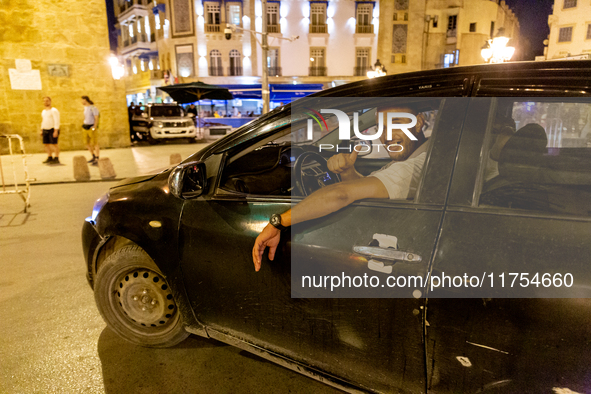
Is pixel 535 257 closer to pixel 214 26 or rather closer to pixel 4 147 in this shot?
pixel 4 147

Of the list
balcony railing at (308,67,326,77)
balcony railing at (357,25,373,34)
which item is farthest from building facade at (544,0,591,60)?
balcony railing at (308,67,326,77)

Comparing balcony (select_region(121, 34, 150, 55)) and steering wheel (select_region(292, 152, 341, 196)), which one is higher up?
balcony (select_region(121, 34, 150, 55))

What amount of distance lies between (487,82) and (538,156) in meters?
0.37

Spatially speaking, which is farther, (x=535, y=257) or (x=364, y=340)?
(x=364, y=340)

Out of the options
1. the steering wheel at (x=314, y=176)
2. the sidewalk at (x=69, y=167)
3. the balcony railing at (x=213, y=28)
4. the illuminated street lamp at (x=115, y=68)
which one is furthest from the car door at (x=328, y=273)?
the balcony railing at (x=213, y=28)

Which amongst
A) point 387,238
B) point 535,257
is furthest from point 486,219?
point 387,238

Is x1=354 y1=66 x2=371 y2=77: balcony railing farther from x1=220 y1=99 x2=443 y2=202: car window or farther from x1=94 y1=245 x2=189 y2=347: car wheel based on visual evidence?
x1=94 y1=245 x2=189 y2=347: car wheel

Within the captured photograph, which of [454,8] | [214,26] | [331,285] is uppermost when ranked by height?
[454,8]

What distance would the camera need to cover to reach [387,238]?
1669mm

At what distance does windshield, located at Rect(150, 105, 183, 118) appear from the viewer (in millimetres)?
19656

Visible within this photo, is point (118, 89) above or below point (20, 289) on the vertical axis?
above

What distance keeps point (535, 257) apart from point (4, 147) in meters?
17.9

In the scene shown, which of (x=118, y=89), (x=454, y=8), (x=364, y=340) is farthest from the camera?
(x=454, y=8)

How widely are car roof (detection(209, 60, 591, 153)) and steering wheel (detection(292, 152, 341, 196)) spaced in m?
0.55
